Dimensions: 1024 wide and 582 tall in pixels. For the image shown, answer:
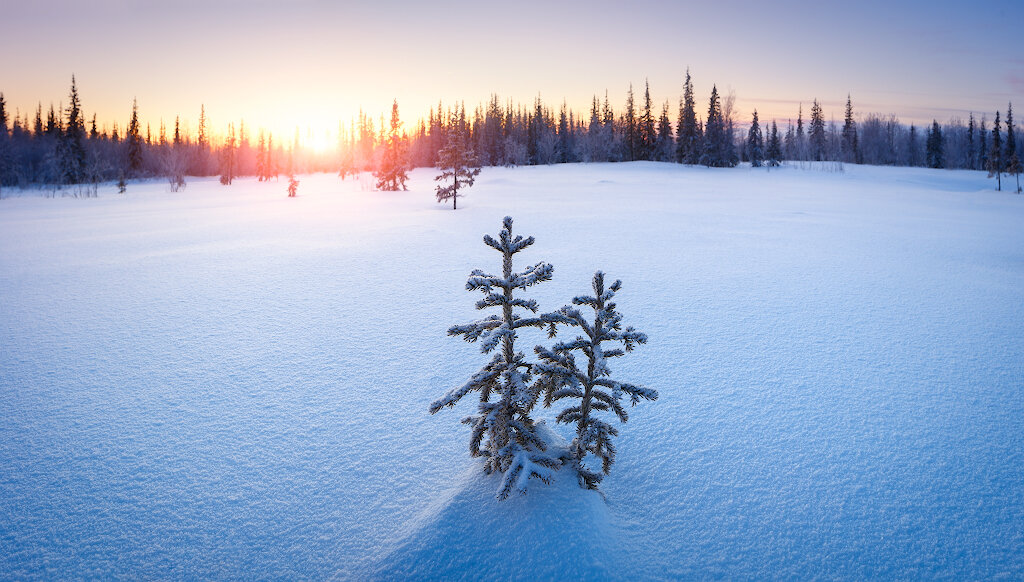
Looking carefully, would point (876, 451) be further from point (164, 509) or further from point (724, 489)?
point (164, 509)

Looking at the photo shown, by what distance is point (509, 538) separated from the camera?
2.76 meters

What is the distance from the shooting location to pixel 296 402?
4.67m

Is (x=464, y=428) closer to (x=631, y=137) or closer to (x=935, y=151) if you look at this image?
(x=631, y=137)

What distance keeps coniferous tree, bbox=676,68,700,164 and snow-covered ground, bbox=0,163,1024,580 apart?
5202 centimetres

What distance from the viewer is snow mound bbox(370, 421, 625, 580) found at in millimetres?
2596

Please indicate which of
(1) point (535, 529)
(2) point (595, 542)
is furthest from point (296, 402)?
(2) point (595, 542)

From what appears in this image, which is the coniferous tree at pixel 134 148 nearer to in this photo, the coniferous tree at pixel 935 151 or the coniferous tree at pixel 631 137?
the coniferous tree at pixel 631 137

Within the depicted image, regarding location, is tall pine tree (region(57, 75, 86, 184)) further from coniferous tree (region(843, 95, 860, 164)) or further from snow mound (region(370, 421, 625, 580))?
coniferous tree (region(843, 95, 860, 164))

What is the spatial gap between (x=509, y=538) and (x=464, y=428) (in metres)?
1.58

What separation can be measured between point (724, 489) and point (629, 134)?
80.4 meters

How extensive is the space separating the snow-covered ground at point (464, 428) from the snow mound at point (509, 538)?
0.01 meters

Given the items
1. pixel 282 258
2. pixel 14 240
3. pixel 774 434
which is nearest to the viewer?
pixel 774 434

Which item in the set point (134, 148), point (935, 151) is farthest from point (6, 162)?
point (935, 151)

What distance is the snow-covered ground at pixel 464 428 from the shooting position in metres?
2.84
